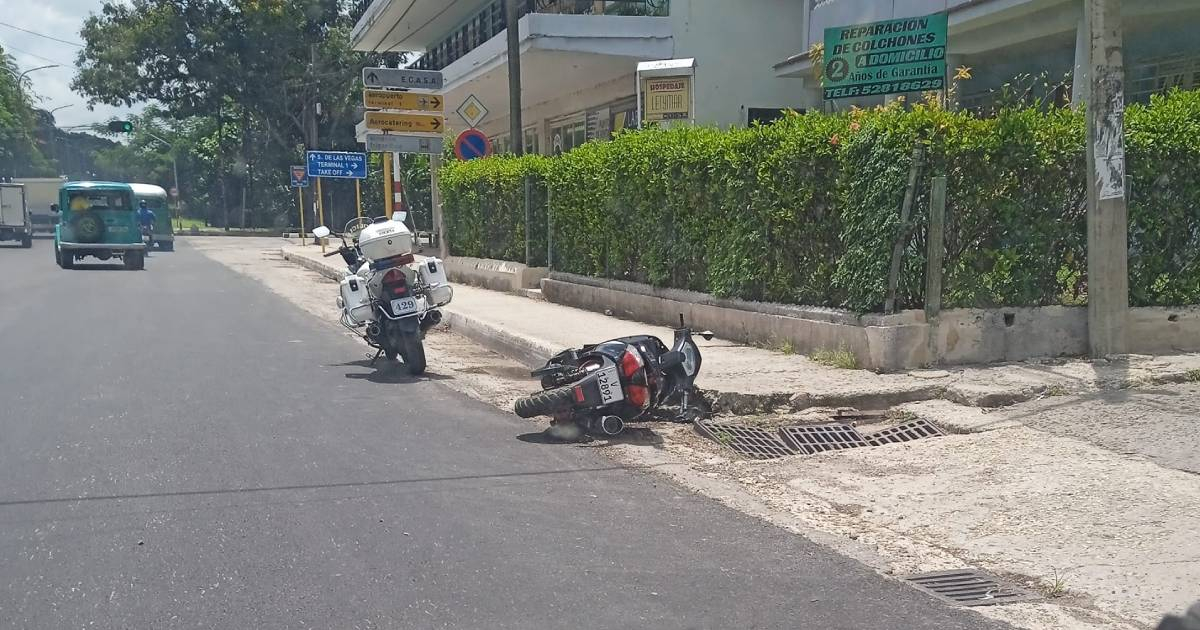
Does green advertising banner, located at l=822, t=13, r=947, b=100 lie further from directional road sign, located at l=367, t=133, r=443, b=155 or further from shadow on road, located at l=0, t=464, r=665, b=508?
directional road sign, located at l=367, t=133, r=443, b=155

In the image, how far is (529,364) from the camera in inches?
440

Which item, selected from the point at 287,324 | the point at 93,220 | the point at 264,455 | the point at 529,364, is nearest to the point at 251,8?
the point at 93,220

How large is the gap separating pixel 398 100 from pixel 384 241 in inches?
438

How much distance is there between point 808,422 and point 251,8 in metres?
52.1

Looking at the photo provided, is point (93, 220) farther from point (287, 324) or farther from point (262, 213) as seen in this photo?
point (262, 213)

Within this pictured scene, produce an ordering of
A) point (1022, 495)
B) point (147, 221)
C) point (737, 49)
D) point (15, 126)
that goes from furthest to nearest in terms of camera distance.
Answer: point (15, 126) < point (147, 221) < point (737, 49) < point (1022, 495)

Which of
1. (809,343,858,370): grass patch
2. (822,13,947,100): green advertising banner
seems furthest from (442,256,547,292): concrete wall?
(809,343,858,370): grass patch

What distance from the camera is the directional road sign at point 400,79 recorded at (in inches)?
782

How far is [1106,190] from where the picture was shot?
827 centimetres

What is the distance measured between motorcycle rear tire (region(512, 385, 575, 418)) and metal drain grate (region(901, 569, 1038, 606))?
9.70ft

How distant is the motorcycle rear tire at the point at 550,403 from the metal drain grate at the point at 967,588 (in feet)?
9.70

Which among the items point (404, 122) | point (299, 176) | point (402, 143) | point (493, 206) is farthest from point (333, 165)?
point (493, 206)

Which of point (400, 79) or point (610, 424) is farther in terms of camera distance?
point (400, 79)

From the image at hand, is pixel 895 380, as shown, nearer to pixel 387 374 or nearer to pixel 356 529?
pixel 356 529
